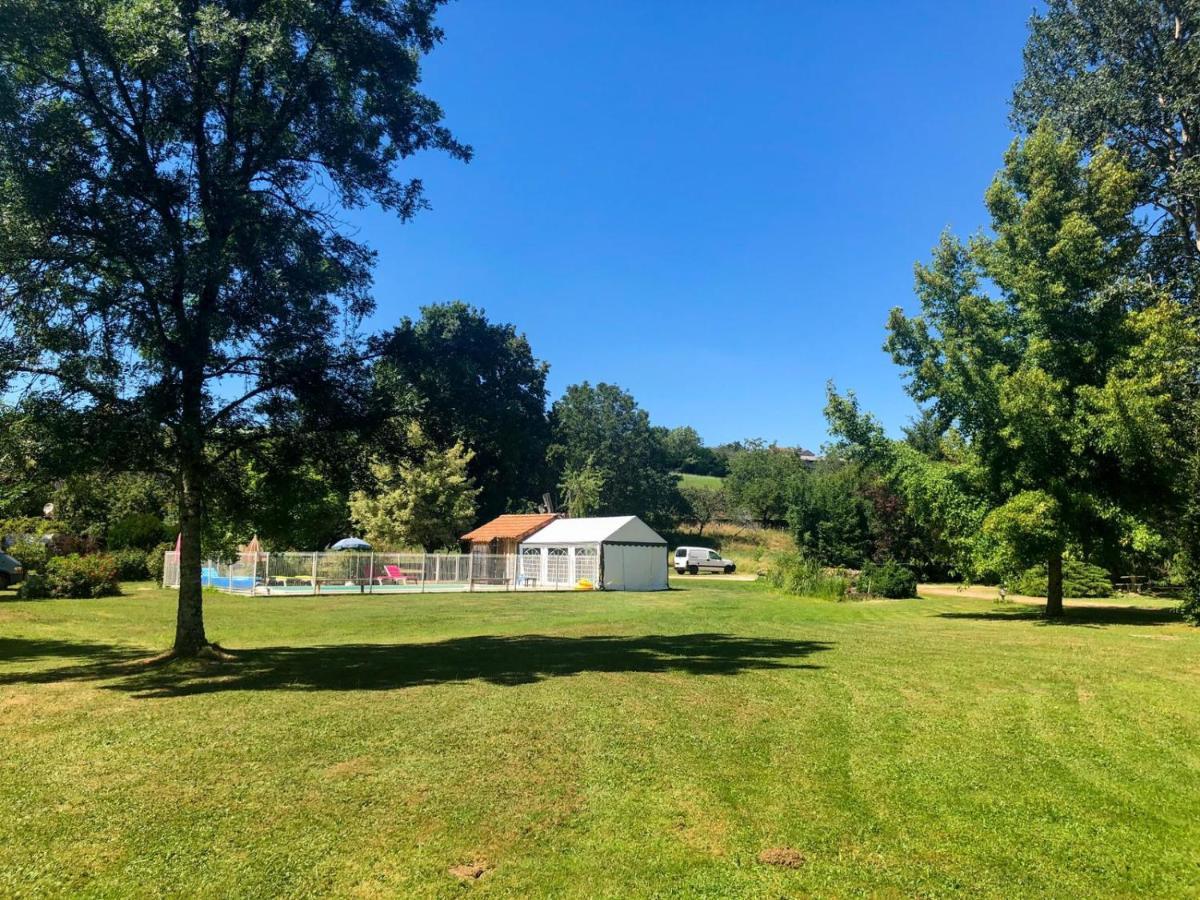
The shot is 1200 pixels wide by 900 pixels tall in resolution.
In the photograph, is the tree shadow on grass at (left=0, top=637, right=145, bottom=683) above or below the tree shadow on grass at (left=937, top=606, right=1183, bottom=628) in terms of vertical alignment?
above

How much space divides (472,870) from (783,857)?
1862 millimetres

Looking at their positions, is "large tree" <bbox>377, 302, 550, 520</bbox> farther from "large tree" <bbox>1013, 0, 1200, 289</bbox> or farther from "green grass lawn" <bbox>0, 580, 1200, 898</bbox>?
"green grass lawn" <bbox>0, 580, 1200, 898</bbox>

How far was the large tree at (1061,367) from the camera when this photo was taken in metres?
18.5

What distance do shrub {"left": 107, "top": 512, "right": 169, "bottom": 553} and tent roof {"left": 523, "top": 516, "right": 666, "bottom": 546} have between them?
19056 millimetres

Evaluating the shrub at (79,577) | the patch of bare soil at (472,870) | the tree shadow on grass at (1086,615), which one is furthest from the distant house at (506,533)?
the patch of bare soil at (472,870)

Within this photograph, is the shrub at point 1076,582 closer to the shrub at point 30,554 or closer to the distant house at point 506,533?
the distant house at point 506,533

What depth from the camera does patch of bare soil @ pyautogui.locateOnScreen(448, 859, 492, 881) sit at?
4.21 metres

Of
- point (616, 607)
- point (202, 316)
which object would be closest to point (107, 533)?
point (616, 607)

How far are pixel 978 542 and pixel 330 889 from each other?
20.6 metres

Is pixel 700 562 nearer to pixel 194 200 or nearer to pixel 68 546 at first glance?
pixel 68 546

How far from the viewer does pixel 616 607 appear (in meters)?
25.1

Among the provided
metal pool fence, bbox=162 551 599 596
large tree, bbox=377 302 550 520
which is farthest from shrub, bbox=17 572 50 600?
large tree, bbox=377 302 550 520

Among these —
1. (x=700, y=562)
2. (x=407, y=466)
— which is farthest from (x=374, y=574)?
(x=700, y=562)

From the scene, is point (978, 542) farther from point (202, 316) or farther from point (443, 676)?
point (202, 316)
